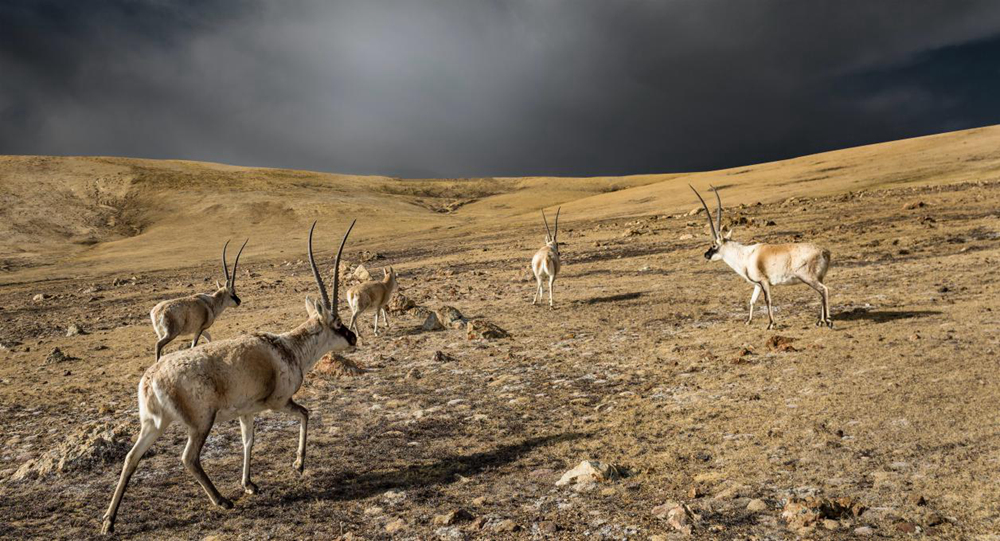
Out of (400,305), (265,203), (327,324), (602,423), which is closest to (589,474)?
(602,423)

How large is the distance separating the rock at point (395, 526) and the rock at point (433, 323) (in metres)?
9.60

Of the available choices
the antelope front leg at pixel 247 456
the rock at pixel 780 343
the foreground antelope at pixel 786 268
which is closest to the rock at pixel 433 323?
the foreground antelope at pixel 786 268

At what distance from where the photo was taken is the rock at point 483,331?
13602mm

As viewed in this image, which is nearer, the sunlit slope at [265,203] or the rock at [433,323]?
the rock at [433,323]

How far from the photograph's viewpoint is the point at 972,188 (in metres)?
35.6

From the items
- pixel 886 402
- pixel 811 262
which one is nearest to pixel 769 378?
pixel 886 402

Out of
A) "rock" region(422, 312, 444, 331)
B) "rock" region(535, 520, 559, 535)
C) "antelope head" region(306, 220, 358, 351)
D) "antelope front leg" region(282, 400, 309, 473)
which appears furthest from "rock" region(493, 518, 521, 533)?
"rock" region(422, 312, 444, 331)

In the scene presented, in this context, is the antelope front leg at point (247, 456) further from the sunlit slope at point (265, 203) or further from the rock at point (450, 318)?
the sunlit slope at point (265, 203)

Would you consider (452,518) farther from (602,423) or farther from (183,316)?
(183,316)

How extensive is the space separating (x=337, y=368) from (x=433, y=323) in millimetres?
4183

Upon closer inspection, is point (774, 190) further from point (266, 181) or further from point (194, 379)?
point (266, 181)

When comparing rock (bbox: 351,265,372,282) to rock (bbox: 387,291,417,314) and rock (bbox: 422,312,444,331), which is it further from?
rock (bbox: 422,312,444,331)

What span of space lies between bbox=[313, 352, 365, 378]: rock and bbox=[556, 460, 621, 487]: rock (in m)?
6.32

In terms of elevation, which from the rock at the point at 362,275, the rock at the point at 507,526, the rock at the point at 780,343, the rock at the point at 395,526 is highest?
the rock at the point at 362,275
